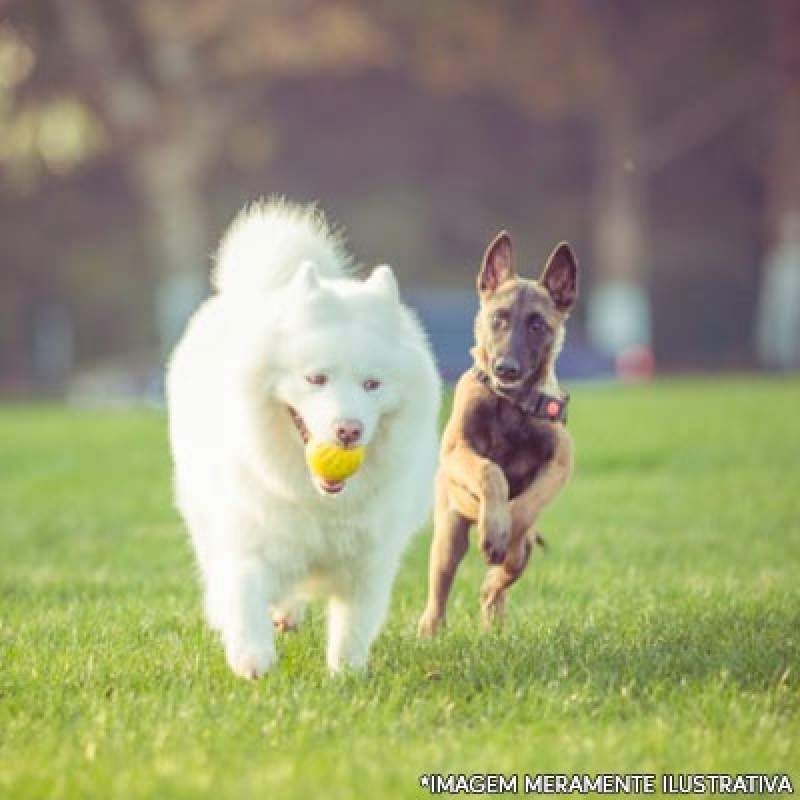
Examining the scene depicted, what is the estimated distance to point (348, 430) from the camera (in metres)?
5.16

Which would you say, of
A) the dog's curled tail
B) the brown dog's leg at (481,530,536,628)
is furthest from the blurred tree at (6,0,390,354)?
the brown dog's leg at (481,530,536,628)

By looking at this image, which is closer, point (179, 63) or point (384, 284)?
point (384, 284)

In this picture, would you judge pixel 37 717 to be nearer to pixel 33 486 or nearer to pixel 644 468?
pixel 33 486

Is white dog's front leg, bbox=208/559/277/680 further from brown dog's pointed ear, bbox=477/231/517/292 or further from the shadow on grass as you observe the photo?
brown dog's pointed ear, bbox=477/231/517/292

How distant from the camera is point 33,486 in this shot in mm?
12930

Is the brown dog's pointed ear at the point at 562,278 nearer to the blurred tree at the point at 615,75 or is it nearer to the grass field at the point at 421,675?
the grass field at the point at 421,675

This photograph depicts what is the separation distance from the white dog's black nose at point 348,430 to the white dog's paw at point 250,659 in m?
0.77

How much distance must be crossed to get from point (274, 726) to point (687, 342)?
33110 millimetres

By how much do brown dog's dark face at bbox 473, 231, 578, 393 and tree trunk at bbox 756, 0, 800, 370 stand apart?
1000 inches

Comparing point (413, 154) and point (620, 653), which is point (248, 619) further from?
point (413, 154)

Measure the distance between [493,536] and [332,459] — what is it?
0.88 metres

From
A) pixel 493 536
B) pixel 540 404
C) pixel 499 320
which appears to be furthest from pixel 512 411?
pixel 493 536

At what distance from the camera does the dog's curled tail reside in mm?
6047

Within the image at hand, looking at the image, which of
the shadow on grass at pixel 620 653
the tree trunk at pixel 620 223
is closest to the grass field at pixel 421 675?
the shadow on grass at pixel 620 653
